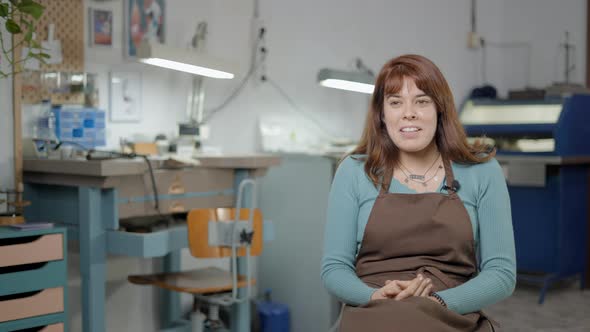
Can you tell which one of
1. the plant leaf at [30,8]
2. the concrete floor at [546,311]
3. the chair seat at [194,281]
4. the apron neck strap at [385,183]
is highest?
the plant leaf at [30,8]

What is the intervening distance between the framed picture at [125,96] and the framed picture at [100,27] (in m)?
0.15

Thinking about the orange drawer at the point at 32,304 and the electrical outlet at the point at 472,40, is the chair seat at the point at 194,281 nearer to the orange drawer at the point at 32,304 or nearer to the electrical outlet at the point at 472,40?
the orange drawer at the point at 32,304

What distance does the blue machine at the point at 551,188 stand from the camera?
448cm

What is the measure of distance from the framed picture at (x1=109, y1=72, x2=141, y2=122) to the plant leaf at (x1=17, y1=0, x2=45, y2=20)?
90 cm

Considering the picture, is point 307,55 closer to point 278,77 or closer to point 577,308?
point 278,77

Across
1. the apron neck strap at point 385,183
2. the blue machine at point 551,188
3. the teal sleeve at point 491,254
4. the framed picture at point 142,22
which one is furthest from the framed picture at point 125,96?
the blue machine at point 551,188

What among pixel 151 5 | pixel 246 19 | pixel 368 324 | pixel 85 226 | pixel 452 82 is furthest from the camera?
pixel 452 82

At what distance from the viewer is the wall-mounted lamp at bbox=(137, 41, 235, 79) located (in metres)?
2.50

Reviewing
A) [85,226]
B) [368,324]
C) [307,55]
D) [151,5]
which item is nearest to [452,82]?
[307,55]

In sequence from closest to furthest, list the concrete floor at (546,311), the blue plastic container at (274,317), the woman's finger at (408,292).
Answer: the woman's finger at (408,292) < the blue plastic container at (274,317) < the concrete floor at (546,311)

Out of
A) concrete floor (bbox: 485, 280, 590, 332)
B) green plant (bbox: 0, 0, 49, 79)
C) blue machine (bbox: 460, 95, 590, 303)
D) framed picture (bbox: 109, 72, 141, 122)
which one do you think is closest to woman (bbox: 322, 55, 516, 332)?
green plant (bbox: 0, 0, 49, 79)

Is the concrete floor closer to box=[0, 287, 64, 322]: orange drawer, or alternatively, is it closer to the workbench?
the workbench

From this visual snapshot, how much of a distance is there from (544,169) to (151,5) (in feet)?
8.60

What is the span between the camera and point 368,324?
1563mm
